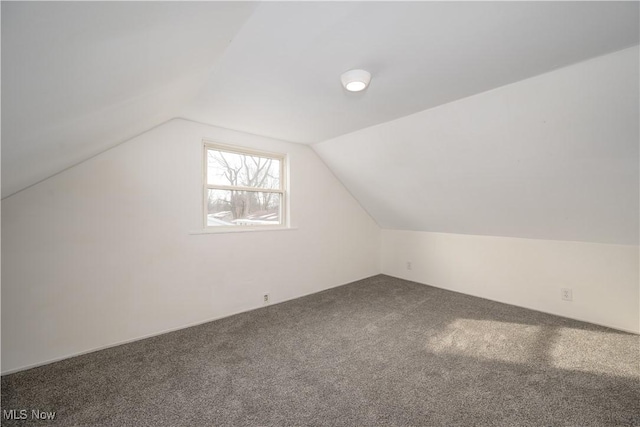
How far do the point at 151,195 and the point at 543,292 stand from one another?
445 centimetres

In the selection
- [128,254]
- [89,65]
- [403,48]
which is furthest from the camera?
[128,254]

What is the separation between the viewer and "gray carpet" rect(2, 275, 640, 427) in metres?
1.63

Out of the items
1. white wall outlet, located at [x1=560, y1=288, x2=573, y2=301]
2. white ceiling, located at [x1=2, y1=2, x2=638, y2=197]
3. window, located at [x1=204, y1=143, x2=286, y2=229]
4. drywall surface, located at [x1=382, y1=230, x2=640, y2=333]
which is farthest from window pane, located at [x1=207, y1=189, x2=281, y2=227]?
white wall outlet, located at [x1=560, y1=288, x2=573, y2=301]

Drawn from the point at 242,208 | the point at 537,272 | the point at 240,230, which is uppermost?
the point at 242,208

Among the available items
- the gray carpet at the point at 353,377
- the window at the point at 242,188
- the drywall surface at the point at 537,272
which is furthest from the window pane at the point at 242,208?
the drywall surface at the point at 537,272

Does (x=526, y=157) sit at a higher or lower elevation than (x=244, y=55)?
lower

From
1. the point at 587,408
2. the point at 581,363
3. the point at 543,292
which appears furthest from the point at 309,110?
the point at 543,292

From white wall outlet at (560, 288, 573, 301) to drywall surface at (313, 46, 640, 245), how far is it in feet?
1.91

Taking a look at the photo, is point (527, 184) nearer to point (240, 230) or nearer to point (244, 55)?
point (244, 55)

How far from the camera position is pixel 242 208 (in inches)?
131

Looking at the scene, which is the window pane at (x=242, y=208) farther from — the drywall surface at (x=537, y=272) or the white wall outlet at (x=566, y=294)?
the white wall outlet at (x=566, y=294)

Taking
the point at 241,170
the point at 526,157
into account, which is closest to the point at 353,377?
the point at 526,157

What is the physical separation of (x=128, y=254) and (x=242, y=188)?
134 cm

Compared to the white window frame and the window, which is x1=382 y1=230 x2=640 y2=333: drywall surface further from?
the window
